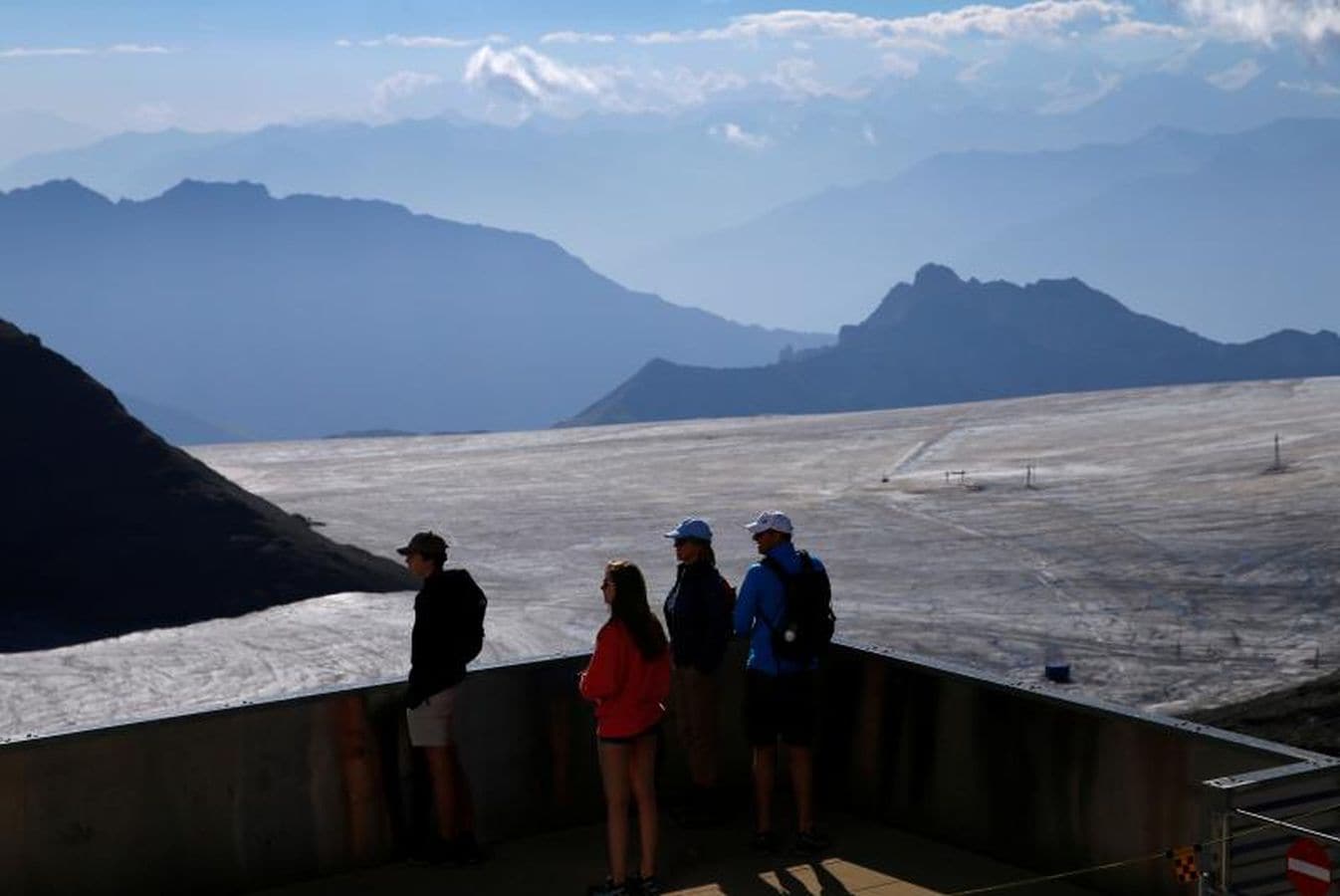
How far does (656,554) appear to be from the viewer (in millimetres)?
36812

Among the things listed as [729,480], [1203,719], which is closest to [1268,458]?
[729,480]

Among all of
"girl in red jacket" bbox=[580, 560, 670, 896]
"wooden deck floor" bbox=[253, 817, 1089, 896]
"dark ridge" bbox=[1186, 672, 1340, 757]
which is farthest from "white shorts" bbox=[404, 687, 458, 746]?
"dark ridge" bbox=[1186, 672, 1340, 757]

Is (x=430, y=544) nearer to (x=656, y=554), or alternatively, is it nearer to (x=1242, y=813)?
(x=1242, y=813)

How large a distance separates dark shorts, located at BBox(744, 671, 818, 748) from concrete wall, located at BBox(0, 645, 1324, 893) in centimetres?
63

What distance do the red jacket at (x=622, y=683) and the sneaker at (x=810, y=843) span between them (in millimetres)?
1111

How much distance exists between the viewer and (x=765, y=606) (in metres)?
7.77

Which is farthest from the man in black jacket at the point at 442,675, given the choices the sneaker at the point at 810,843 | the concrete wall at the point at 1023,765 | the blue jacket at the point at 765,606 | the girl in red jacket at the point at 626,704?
the concrete wall at the point at 1023,765

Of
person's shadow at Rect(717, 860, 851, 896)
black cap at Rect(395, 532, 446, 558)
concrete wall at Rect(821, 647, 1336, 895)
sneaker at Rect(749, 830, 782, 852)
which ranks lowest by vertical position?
person's shadow at Rect(717, 860, 851, 896)

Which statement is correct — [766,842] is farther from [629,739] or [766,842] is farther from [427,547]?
[427,547]

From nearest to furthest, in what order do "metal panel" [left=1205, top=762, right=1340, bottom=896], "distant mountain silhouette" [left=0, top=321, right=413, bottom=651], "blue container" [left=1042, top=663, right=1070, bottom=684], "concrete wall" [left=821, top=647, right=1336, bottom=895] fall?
1. "metal panel" [left=1205, top=762, right=1340, bottom=896]
2. "concrete wall" [left=821, top=647, right=1336, bottom=895]
3. "blue container" [left=1042, top=663, right=1070, bottom=684]
4. "distant mountain silhouette" [left=0, top=321, right=413, bottom=651]

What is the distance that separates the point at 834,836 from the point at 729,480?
4777 centimetres

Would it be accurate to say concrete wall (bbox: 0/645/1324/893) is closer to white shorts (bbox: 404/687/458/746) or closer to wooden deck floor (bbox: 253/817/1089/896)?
wooden deck floor (bbox: 253/817/1089/896)

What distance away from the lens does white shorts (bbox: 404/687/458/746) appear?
7.67 m

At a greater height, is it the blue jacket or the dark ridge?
the blue jacket
